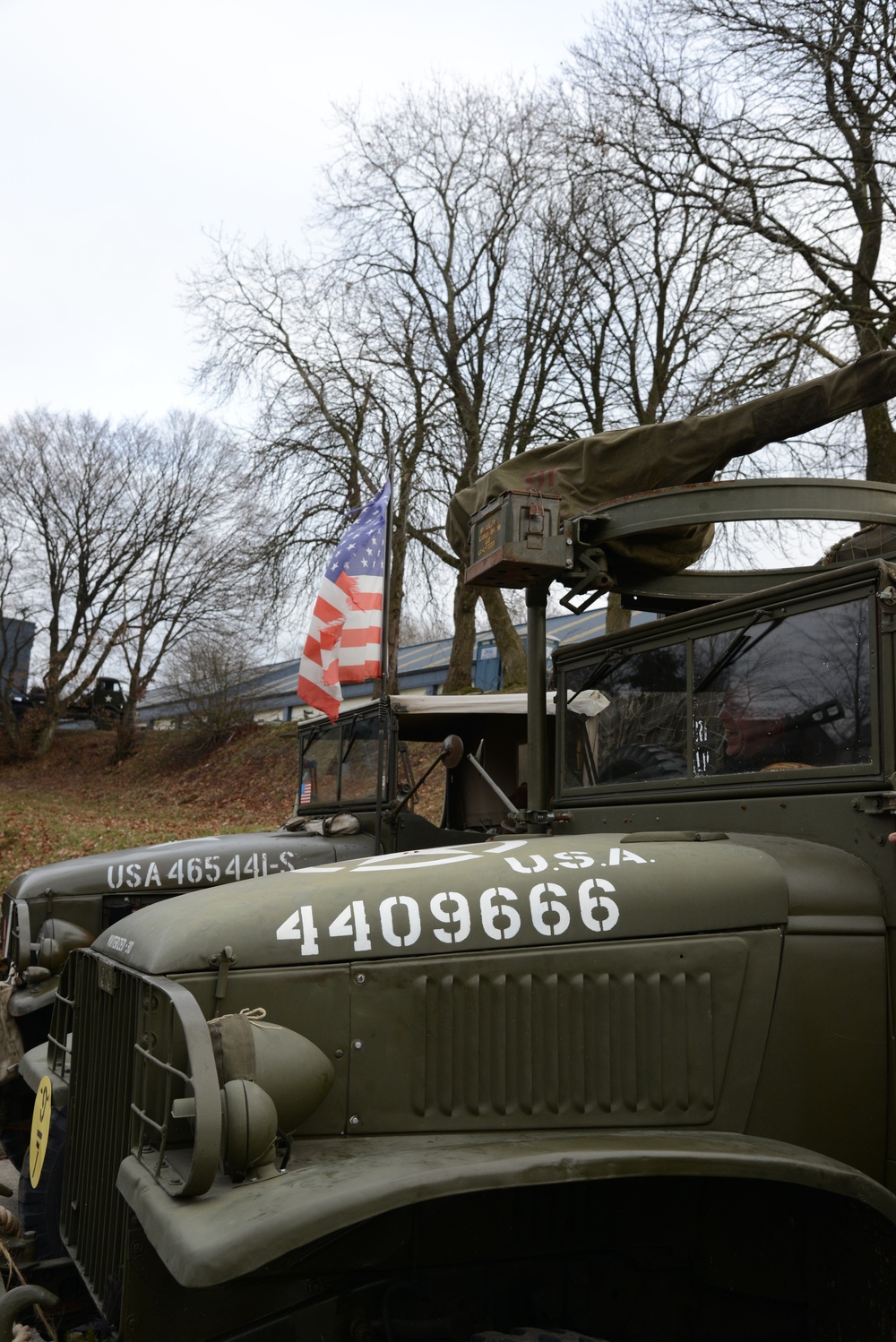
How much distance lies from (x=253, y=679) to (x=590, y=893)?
2536 centimetres

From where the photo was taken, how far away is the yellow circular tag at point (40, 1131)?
3.30 meters

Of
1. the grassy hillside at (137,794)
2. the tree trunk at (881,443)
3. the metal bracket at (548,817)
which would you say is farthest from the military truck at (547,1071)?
the grassy hillside at (137,794)

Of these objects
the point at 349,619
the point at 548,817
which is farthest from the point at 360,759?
the point at 548,817

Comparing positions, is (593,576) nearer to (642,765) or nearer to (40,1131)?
(642,765)

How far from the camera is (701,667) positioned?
3.71 meters

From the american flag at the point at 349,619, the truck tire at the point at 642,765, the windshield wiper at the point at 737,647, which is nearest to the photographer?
the windshield wiper at the point at 737,647

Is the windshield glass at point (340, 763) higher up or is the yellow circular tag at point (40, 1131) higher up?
the windshield glass at point (340, 763)

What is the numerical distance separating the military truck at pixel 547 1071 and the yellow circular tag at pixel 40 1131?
16mm

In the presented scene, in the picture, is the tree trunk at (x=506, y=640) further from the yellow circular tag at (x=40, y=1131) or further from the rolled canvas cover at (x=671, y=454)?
the yellow circular tag at (x=40, y=1131)

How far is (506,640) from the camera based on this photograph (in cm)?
1809

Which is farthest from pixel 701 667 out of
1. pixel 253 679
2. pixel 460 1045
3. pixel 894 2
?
pixel 253 679

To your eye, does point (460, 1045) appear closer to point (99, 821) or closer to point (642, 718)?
point (642, 718)

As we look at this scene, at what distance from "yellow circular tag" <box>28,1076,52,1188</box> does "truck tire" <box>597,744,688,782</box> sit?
2.06m

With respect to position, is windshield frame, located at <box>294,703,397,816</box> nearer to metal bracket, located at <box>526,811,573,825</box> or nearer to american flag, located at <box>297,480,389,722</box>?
american flag, located at <box>297,480,389,722</box>
